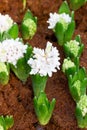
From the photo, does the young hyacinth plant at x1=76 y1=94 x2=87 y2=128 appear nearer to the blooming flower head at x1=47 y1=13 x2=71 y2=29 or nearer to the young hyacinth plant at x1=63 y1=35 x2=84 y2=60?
the young hyacinth plant at x1=63 y1=35 x2=84 y2=60

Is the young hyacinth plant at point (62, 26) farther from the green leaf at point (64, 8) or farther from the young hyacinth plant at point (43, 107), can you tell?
the young hyacinth plant at point (43, 107)

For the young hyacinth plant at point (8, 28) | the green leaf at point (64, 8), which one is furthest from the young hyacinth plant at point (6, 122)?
the green leaf at point (64, 8)

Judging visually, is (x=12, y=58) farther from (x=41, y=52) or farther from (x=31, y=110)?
(x=31, y=110)

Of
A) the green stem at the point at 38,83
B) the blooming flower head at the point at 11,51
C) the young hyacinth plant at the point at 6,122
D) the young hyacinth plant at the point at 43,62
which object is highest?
the blooming flower head at the point at 11,51

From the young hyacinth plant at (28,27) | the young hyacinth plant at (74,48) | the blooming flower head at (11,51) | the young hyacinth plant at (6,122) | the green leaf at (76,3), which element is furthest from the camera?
the green leaf at (76,3)

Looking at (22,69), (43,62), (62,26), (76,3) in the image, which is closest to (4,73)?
(22,69)

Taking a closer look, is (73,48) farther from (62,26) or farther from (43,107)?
(43,107)
